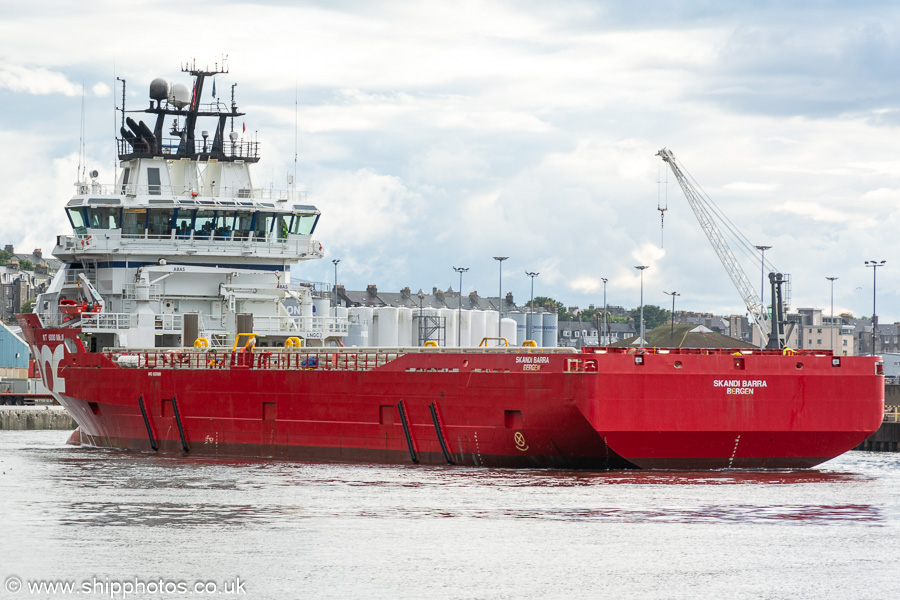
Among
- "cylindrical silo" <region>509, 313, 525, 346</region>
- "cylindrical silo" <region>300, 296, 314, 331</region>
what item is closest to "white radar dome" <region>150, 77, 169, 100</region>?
"cylindrical silo" <region>300, 296, 314, 331</region>

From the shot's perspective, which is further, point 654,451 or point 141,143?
point 141,143

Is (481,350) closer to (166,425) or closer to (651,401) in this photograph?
(651,401)

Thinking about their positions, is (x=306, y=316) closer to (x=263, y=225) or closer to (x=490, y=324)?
(x=263, y=225)

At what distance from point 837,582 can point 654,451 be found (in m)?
11.6

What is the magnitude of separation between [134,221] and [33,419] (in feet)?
82.7

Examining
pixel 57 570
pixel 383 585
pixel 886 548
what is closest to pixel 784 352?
pixel 886 548

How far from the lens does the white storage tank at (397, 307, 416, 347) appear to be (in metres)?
101

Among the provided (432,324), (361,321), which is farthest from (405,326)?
(361,321)

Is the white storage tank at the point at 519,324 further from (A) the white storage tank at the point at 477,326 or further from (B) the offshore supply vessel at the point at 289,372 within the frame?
(B) the offshore supply vessel at the point at 289,372

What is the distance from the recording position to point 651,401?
3172 centimetres

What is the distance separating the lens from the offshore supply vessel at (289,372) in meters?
32.0

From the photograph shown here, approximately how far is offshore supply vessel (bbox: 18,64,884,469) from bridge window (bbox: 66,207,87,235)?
0.20ft

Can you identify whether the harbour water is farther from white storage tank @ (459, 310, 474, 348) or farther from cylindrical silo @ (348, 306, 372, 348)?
white storage tank @ (459, 310, 474, 348)

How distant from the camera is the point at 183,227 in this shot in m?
43.0
